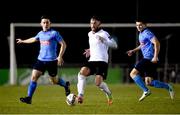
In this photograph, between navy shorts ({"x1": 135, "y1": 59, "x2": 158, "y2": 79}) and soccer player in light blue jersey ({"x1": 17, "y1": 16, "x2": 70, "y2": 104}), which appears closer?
soccer player in light blue jersey ({"x1": 17, "y1": 16, "x2": 70, "y2": 104})

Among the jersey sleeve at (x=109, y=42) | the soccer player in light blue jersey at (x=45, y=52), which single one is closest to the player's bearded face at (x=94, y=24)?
the jersey sleeve at (x=109, y=42)

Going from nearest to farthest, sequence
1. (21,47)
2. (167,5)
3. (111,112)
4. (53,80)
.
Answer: (111,112), (53,80), (21,47), (167,5)

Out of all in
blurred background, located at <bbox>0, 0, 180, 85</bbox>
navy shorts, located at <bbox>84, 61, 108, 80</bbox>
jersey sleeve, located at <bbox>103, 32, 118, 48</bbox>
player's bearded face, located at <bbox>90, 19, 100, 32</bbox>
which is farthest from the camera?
blurred background, located at <bbox>0, 0, 180, 85</bbox>

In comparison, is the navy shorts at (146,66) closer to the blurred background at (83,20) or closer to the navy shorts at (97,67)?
the navy shorts at (97,67)

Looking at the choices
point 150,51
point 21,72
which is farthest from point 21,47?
point 150,51

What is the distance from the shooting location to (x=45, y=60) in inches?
645

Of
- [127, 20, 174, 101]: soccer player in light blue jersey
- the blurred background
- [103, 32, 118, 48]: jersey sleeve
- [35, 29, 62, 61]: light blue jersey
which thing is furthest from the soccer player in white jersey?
the blurred background

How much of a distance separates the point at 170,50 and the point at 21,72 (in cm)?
2306

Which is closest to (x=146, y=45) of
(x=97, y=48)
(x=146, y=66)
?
(x=146, y=66)

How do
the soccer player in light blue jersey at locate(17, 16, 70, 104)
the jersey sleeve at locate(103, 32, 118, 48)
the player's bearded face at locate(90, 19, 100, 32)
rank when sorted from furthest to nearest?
1. the soccer player in light blue jersey at locate(17, 16, 70, 104)
2. the player's bearded face at locate(90, 19, 100, 32)
3. the jersey sleeve at locate(103, 32, 118, 48)

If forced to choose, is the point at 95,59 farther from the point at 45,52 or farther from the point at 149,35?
the point at 149,35

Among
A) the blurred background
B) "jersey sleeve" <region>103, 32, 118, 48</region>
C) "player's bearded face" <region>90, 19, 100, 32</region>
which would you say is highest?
"player's bearded face" <region>90, 19, 100, 32</region>

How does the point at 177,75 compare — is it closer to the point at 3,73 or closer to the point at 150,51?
the point at 3,73

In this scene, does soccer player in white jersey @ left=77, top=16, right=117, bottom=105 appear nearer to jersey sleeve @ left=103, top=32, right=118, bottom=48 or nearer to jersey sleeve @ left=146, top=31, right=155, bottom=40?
jersey sleeve @ left=103, top=32, right=118, bottom=48
